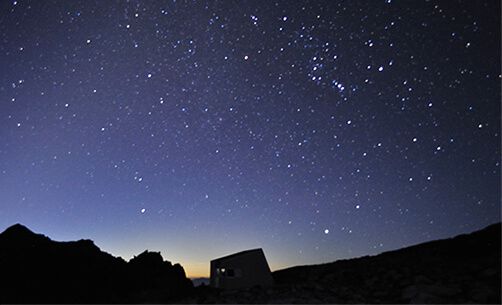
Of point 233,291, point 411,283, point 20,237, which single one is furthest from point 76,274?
point 411,283

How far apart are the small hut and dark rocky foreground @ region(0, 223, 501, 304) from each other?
1369mm

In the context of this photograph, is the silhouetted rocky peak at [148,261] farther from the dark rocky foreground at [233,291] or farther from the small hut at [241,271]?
the small hut at [241,271]

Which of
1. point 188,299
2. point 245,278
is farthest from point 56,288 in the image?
point 245,278

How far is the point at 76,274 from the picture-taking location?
31.1 meters

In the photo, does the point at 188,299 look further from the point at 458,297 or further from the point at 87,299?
the point at 458,297

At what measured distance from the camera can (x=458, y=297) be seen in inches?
786

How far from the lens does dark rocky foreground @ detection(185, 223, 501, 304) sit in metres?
20.7

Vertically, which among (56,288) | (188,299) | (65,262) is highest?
(65,262)

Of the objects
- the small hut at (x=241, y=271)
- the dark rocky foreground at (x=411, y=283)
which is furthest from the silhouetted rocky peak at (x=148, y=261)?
the small hut at (x=241, y=271)

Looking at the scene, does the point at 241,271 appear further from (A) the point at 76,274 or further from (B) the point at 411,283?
(A) the point at 76,274

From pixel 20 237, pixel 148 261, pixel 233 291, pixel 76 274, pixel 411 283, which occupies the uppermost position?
pixel 20 237

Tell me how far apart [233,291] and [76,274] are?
46.9ft

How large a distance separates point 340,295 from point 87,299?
17.7 meters

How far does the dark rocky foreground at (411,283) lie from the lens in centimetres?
2070
